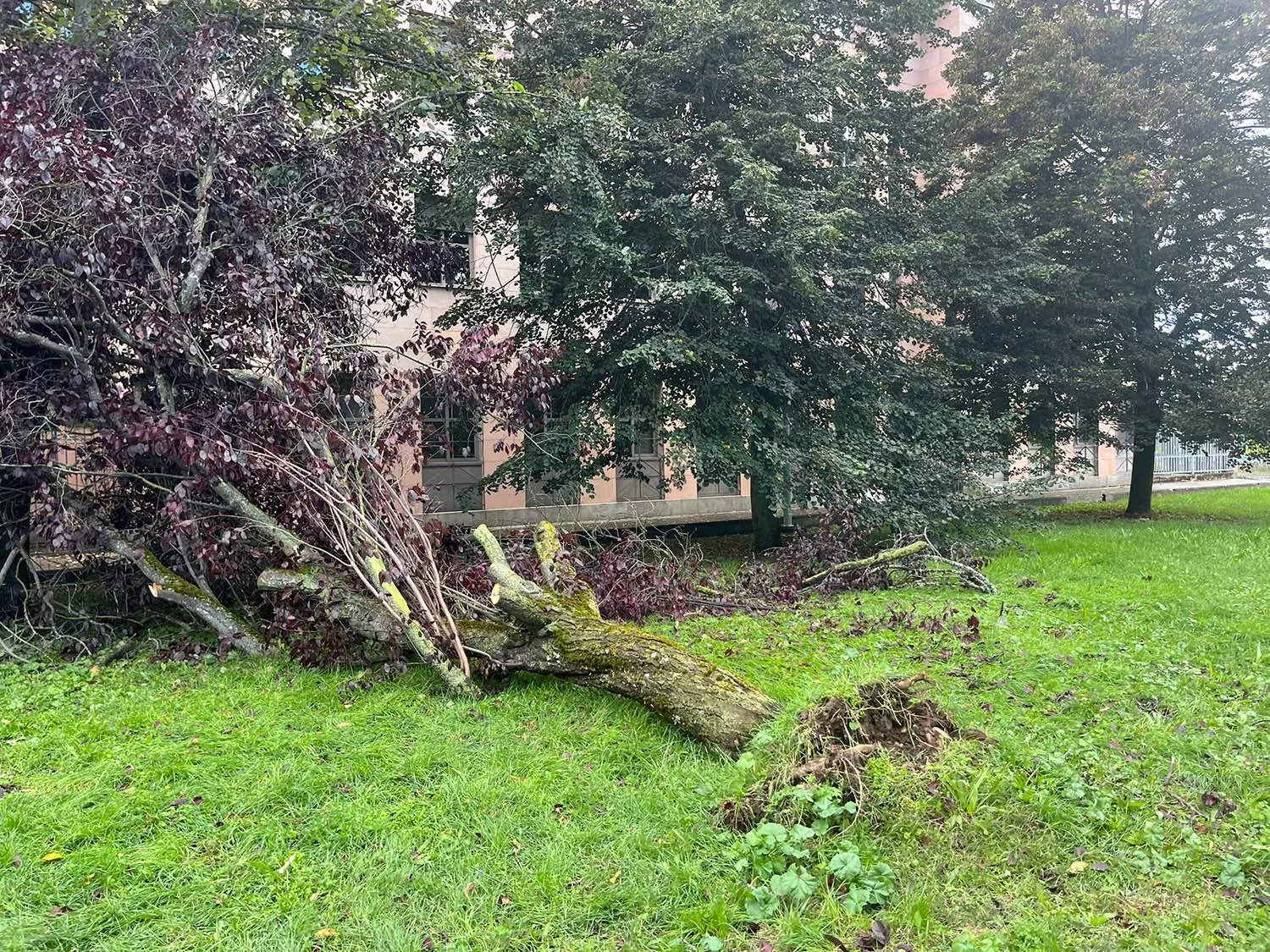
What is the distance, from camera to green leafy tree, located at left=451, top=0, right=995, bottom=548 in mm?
8680

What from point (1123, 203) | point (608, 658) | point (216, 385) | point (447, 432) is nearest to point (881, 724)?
point (608, 658)

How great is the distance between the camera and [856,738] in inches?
135

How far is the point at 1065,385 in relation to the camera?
12805 mm

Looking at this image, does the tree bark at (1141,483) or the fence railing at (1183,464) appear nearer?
the tree bark at (1141,483)

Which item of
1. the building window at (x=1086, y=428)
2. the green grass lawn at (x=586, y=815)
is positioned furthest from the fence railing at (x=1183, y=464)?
the green grass lawn at (x=586, y=815)

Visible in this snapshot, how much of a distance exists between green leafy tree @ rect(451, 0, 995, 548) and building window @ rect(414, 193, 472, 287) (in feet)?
1.87

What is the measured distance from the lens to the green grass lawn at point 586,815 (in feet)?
8.57

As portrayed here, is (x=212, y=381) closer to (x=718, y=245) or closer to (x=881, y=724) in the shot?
(x=881, y=724)

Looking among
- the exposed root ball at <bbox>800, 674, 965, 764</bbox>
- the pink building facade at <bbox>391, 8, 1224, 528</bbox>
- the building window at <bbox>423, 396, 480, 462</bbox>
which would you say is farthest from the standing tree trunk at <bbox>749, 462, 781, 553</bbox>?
the exposed root ball at <bbox>800, 674, 965, 764</bbox>

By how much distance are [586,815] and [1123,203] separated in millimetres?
13558

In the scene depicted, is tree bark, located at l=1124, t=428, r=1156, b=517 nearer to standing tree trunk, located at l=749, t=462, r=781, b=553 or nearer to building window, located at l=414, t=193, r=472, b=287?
standing tree trunk, located at l=749, t=462, r=781, b=553

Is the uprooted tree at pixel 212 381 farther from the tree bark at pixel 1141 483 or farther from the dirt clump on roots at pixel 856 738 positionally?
the tree bark at pixel 1141 483

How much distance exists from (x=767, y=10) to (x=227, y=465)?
313 inches

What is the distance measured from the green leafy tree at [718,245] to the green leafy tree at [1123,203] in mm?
2556
